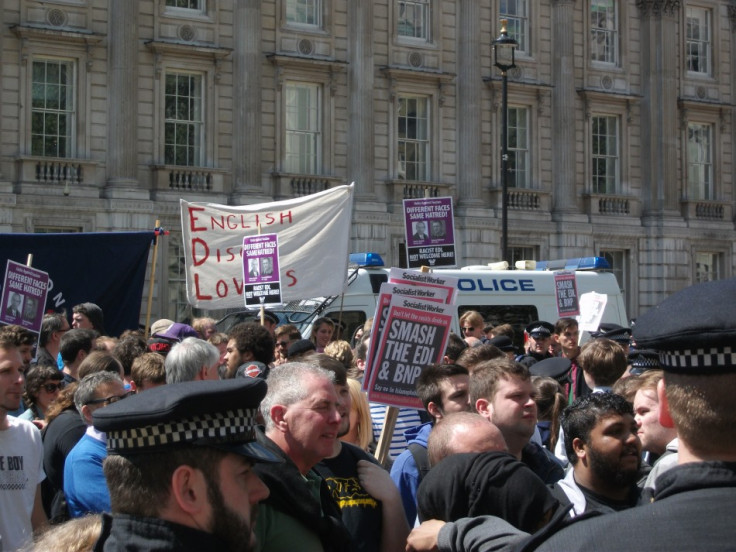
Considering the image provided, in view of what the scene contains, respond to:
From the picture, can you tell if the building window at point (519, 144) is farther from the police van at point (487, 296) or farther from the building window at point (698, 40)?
the police van at point (487, 296)

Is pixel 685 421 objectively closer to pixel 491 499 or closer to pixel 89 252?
pixel 491 499

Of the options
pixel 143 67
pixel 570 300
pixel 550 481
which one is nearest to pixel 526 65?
pixel 143 67

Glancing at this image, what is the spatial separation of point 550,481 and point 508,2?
27.8 meters

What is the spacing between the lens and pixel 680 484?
95.0 inches

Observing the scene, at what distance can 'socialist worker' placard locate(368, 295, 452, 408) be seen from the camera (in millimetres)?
7184

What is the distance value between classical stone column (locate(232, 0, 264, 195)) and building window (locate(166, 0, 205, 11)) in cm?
88

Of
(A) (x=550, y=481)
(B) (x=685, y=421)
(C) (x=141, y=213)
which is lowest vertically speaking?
(A) (x=550, y=481)

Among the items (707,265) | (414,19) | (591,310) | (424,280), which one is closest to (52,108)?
(414,19)

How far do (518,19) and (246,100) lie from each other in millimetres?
8813

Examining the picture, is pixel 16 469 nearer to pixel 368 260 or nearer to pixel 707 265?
pixel 368 260

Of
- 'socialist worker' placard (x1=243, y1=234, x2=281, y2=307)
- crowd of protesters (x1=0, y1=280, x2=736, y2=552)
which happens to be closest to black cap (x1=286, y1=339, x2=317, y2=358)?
crowd of protesters (x1=0, y1=280, x2=736, y2=552)

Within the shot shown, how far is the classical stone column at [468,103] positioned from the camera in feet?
101

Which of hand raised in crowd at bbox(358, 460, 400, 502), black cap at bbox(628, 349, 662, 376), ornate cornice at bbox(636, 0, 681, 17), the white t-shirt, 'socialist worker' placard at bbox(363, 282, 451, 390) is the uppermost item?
ornate cornice at bbox(636, 0, 681, 17)

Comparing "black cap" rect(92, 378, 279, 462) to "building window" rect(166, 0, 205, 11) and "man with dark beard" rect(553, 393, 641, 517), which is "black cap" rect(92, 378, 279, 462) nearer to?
"man with dark beard" rect(553, 393, 641, 517)
